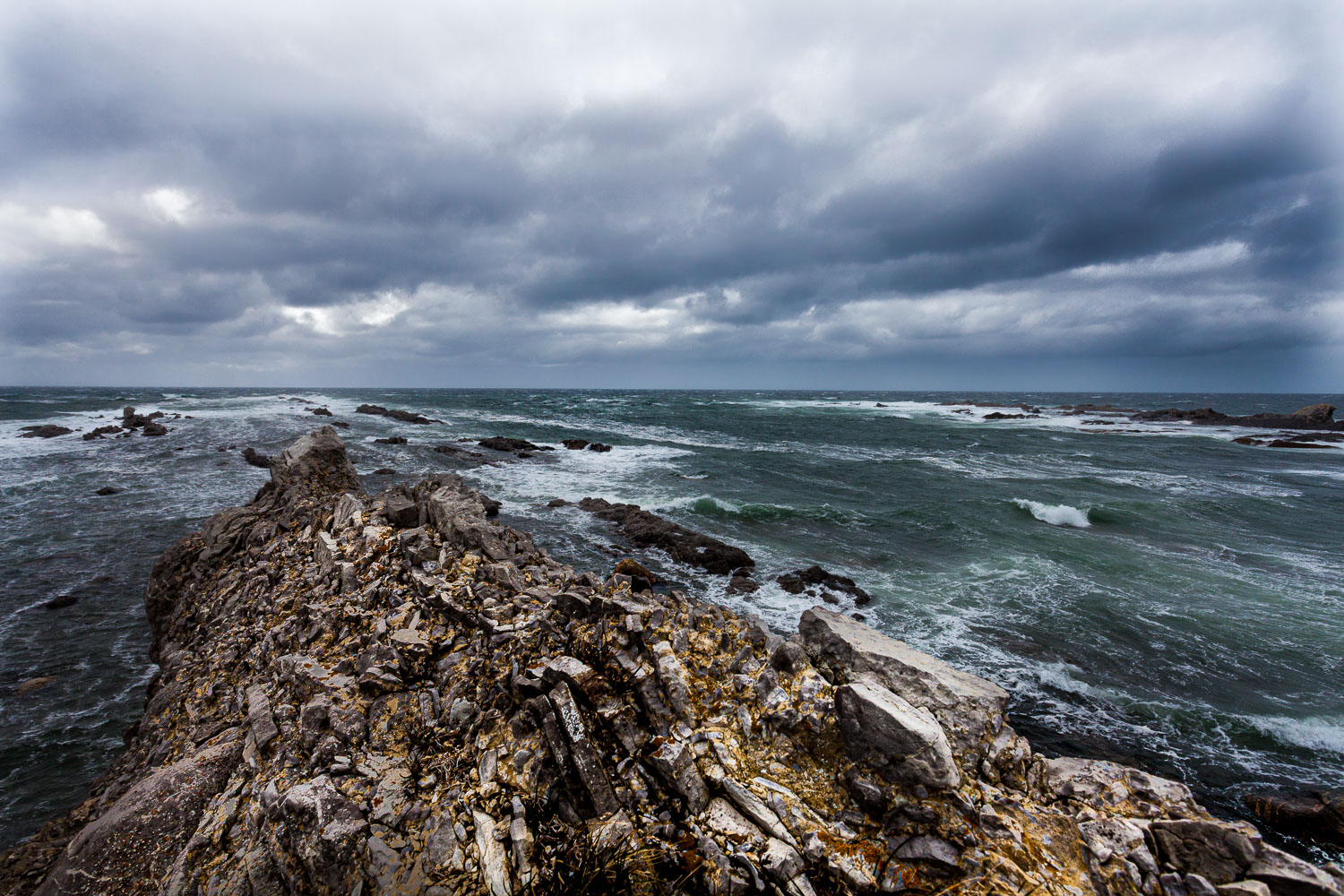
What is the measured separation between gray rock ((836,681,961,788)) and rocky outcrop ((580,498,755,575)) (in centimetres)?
1208

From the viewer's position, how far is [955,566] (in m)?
17.3

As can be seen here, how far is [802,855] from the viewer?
3.86 meters

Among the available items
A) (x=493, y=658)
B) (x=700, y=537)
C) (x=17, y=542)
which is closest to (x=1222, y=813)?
(x=493, y=658)

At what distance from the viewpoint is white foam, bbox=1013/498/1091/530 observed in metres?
22.1

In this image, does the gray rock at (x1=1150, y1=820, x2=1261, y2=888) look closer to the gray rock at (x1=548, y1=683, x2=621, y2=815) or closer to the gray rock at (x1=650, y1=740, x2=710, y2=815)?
the gray rock at (x1=650, y1=740, x2=710, y2=815)

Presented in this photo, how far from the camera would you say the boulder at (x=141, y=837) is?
477cm

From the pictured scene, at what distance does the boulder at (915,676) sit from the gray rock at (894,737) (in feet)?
0.78

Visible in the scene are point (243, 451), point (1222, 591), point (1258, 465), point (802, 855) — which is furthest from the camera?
point (1258, 465)

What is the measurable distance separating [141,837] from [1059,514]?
92.7ft

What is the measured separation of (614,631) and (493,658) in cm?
138

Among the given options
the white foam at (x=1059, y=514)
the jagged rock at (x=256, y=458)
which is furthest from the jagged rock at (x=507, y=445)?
the white foam at (x=1059, y=514)

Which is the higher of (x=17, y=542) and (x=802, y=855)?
(x=802, y=855)

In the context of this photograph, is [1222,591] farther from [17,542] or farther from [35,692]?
[17,542]

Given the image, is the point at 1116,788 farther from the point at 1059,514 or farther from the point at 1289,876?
the point at 1059,514
